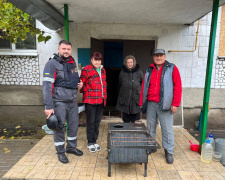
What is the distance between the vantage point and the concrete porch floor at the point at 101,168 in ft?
8.70

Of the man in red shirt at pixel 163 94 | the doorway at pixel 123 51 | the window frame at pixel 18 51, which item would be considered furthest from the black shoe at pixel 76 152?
the doorway at pixel 123 51

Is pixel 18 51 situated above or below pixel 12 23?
below

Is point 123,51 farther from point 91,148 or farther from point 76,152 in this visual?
point 76,152

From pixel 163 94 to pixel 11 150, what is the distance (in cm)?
351

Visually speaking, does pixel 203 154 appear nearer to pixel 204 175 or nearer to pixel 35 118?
pixel 204 175

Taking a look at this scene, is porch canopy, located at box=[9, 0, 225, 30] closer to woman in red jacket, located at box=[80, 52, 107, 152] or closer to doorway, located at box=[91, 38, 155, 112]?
woman in red jacket, located at box=[80, 52, 107, 152]

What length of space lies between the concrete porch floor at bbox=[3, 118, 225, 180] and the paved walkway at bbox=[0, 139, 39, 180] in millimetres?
497

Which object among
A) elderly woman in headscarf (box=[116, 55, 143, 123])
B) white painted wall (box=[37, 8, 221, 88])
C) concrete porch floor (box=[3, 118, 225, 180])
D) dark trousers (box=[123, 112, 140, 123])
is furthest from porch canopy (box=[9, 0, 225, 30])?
concrete porch floor (box=[3, 118, 225, 180])

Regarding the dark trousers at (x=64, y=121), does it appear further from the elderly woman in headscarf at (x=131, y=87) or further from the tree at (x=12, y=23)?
the tree at (x=12, y=23)

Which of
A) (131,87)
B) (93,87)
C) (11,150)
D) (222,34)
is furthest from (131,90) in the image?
(222,34)

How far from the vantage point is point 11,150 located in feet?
12.9

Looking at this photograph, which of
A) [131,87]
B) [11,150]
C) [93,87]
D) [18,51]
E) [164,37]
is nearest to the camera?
[93,87]

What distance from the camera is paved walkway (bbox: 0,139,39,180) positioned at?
3.36 metres

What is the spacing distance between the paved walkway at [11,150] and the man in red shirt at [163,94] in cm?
273
